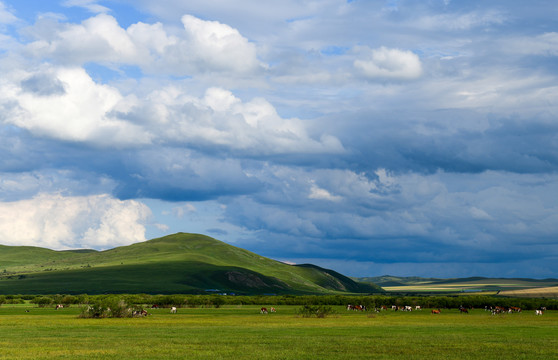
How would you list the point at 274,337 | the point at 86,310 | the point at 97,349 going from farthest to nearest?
the point at 86,310, the point at 274,337, the point at 97,349

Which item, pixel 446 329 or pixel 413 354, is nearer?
pixel 413 354

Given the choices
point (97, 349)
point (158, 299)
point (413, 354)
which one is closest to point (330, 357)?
point (413, 354)

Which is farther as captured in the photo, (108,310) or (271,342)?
(108,310)

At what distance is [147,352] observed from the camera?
1907 inches

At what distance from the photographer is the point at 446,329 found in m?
74.6

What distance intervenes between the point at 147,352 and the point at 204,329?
24.8 meters

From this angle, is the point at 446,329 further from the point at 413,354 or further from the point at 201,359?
the point at 201,359

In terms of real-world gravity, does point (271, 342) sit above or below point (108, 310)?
below

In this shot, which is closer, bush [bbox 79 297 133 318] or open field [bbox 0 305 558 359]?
open field [bbox 0 305 558 359]

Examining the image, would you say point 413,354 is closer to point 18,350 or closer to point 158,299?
point 18,350

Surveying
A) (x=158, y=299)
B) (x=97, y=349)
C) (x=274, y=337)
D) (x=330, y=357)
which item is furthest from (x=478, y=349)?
(x=158, y=299)

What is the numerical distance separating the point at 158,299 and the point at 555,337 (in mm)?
111560

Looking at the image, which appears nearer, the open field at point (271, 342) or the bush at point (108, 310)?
the open field at point (271, 342)

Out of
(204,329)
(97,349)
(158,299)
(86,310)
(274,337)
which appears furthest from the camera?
(158,299)
